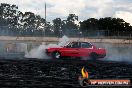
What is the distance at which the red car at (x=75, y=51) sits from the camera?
3155 cm

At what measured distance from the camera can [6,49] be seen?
143ft

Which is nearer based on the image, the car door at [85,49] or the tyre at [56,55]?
the tyre at [56,55]

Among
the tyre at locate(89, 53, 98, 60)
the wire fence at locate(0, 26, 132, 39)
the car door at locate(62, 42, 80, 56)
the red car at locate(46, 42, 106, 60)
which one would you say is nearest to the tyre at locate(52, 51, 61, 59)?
the red car at locate(46, 42, 106, 60)

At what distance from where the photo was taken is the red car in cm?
3155

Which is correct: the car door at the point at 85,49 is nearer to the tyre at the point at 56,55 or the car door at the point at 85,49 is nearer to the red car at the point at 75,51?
the red car at the point at 75,51

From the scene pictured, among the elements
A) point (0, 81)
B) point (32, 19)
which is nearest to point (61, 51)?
point (0, 81)

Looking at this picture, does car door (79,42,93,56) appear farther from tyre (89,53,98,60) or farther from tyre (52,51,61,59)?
tyre (52,51,61,59)

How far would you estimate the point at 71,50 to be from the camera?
3166cm

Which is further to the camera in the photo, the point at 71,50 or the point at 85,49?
the point at 85,49

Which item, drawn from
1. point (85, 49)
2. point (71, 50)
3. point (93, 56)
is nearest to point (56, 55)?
point (71, 50)

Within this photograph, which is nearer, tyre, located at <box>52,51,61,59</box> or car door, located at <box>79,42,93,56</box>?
tyre, located at <box>52,51,61,59</box>

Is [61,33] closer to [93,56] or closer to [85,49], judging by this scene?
[93,56]

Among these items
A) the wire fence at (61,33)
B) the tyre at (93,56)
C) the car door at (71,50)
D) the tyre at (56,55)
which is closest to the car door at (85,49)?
the car door at (71,50)

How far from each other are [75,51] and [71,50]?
321 millimetres
